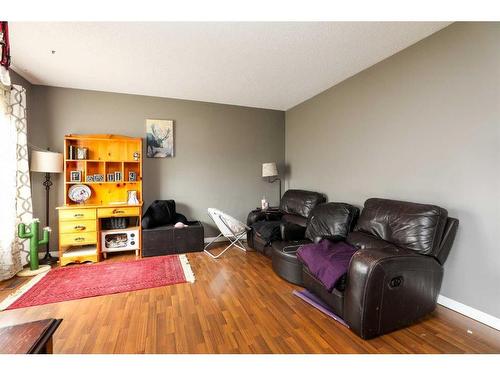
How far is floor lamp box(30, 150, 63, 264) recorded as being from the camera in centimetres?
299

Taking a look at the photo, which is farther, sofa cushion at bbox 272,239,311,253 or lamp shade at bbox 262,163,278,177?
lamp shade at bbox 262,163,278,177

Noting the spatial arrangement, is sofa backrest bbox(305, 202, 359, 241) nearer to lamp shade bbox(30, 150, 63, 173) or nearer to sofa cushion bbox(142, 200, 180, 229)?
sofa cushion bbox(142, 200, 180, 229)

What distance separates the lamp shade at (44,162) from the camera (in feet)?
9.82

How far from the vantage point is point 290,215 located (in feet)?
12.1

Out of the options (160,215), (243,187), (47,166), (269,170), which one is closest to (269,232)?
(269,170)

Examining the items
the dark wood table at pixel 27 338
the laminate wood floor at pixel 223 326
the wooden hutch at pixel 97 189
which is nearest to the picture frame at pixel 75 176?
the wooden hutch at pixel 97 189

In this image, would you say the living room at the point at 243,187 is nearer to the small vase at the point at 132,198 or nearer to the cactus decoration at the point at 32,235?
the cactus decoration at the point at 32,235

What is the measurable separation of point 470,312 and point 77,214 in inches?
177

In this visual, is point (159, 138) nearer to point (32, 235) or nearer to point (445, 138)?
point (32, 235)

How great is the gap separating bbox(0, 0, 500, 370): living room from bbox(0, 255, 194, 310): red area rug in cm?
2

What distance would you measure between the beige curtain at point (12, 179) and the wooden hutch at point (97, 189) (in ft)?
1.32

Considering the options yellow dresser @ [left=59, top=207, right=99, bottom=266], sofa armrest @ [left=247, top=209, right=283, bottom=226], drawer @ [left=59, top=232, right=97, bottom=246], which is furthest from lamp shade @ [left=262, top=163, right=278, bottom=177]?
drawer @ [left=59, top=232, right=97, bottom=246]

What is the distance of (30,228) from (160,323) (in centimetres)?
231

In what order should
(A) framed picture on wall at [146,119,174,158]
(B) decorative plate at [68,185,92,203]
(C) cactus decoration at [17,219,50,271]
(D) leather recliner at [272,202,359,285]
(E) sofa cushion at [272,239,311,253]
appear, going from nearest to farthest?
1. (D) leather recliner at [272,202,359,285]
2. (E) sofa cushion at [272,239,311,253]
3. (C) cactus decoration at [17,219,50,271]
4. (B) decorative plate at [68,185,92,203]
5. (A) framed picture on wall at [146,119,174,158]
